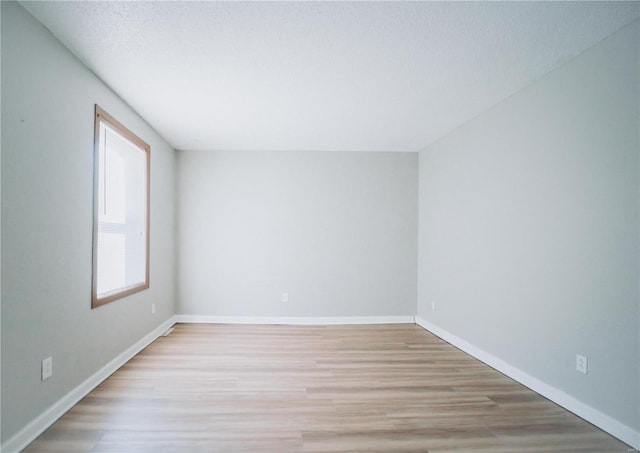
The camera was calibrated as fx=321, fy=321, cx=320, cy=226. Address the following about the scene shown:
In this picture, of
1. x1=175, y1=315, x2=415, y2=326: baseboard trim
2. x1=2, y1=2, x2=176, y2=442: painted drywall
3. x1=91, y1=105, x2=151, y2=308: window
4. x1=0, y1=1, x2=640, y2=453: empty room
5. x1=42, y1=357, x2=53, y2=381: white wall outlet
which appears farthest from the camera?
x1=175, y1=315, x2=415, y2=326: baseboard trim

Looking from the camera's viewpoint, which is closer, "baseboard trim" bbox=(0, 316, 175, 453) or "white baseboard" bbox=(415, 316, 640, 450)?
"baseboard trim" bbox=(0, 316, 175, 453)

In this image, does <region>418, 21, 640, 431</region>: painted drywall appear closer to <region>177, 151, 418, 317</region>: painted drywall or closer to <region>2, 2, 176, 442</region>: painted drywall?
<region>177, 151, 418, 317</region>: painted drywall

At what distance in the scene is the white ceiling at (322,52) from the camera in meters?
1.90

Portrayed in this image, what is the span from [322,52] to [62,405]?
3.07 m

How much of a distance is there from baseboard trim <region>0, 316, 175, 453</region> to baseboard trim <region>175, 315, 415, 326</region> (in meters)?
1.21

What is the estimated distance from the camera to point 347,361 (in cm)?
331

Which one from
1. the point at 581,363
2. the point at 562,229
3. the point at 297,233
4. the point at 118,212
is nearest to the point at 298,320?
the point at 297,233

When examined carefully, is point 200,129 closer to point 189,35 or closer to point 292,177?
point 292,177

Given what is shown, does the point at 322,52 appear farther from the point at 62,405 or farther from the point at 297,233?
the point at 62,405

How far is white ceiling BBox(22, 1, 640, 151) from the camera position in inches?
74.8

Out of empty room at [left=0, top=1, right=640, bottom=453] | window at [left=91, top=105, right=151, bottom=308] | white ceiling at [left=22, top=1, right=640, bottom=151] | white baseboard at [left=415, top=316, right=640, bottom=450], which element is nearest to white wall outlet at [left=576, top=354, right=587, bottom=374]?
empty room at [left=0, top=1, right=640, bottom=453]

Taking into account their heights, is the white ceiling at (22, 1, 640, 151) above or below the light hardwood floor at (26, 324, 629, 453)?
above

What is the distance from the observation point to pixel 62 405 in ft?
7.30

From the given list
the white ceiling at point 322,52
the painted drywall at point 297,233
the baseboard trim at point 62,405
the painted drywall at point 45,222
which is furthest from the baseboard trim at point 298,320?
the white ceiling at point 322,52
